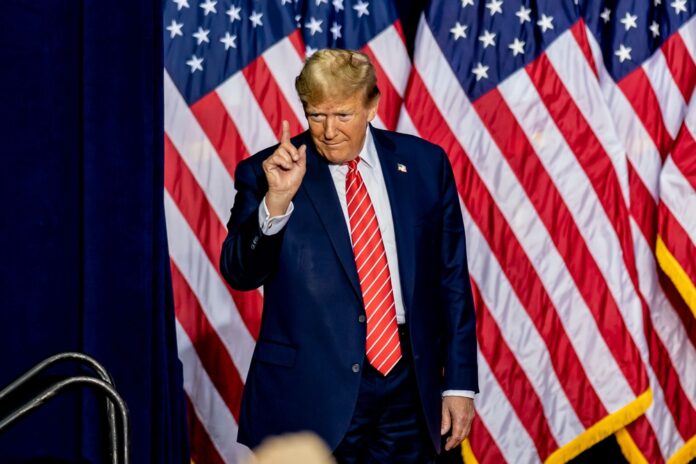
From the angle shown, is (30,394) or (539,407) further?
(539,407)

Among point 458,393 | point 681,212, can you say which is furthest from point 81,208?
point 681,212

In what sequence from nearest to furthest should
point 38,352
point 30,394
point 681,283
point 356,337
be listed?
point 356,337 → point 38,352 → point 30,394 → point 681,283

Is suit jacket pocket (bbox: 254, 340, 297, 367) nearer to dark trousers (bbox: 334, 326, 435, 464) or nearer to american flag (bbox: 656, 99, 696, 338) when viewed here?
dark trousers (bbox: 334, 326, 435, 464)

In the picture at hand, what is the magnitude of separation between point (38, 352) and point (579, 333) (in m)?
1.89

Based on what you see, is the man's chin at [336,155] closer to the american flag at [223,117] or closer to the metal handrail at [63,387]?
the metal handrail at [63,387]

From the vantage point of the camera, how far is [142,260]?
2.68 m

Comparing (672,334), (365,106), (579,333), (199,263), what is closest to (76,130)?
(365,106)

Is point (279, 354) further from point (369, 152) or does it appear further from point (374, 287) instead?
point (369, 152)

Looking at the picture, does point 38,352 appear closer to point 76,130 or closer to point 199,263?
point 76,130

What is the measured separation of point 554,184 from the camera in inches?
146

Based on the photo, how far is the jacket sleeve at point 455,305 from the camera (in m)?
2.60

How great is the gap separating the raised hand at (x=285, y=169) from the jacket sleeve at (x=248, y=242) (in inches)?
3.7

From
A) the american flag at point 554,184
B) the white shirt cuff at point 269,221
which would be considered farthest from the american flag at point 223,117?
the white shirt cuff at point 269,221

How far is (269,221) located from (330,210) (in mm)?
199
